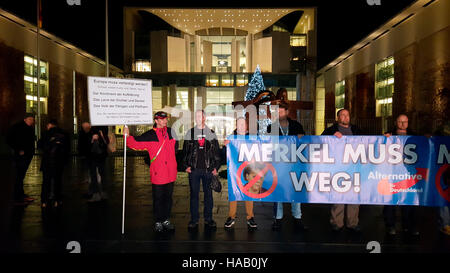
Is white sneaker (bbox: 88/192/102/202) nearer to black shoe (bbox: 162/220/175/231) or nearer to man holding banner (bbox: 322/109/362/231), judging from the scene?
black shoe (bbox: 162/220/175/231)

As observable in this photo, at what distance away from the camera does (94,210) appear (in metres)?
7.85

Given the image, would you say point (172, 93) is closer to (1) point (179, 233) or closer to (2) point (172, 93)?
(2) point (172, 93)

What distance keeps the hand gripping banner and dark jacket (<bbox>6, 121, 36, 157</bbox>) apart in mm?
5064

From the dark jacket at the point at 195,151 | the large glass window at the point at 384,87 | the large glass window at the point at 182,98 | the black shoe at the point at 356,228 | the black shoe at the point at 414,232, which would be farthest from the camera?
the large glass window at the point at 182,98

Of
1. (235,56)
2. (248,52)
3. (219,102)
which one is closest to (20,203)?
(219,102)

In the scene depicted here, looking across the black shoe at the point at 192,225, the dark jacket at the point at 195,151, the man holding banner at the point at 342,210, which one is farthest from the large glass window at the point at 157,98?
the man holding banner at the point at 342,210

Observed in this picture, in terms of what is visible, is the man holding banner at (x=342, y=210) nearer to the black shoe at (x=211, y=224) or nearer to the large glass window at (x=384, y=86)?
the black shoe at (x=211, y=224)

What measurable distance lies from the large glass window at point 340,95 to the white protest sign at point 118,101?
3305cm

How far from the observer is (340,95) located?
3756cm

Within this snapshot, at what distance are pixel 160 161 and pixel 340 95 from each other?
34209mm

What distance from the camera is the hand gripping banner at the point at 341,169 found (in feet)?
20.0

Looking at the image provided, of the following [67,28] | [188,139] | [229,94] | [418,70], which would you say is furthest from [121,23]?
[188,139]

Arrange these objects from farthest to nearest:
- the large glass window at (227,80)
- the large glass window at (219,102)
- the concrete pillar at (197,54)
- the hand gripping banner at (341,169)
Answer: the concrete pillar at (197,54), the large glass window at (227,80), the large glass window at (219,102), the hand gripping banner at (341,169)

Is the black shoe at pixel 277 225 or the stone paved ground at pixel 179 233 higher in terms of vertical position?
the black shoe at pixel 277 225
